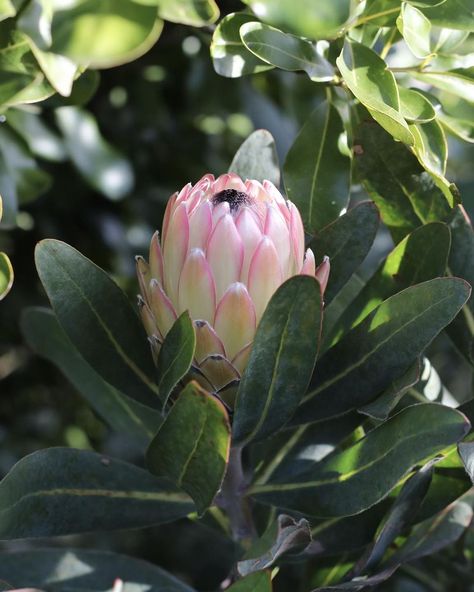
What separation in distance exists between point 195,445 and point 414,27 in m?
0.47

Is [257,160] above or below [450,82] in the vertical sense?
below

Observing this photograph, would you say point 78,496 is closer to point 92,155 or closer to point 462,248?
point 462,248

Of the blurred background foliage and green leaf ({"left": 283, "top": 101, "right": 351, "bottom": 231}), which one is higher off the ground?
green leaf ({"left": 283, "top": 101, "right": 351, "bottom": 231})

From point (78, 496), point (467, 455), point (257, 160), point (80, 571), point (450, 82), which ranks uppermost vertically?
point (450, 82)

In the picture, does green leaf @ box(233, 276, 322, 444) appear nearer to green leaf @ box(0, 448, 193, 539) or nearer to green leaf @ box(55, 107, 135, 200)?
green leaf @ box(0, 448, 193, 539)

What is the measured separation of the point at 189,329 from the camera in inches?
30.6

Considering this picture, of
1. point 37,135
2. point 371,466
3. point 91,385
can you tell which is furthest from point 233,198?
point 37,135

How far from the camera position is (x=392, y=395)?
2.83 ft

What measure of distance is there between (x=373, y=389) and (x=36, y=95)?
0.46 meters

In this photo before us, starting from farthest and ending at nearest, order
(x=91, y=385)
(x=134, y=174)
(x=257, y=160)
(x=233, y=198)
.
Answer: (x=134, y=174) → (x=91, y=385) → (x=257, y=160) → (x=233, y=198)

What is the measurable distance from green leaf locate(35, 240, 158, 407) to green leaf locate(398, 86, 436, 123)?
350 millimetres

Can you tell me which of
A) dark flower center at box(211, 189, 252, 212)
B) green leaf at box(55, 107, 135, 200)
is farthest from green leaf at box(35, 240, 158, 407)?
green leaf at box(55, 107, 135, 200)

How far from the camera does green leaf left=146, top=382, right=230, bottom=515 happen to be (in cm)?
76

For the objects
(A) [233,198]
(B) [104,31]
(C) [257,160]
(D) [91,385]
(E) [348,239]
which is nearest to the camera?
(B) [104,31]
